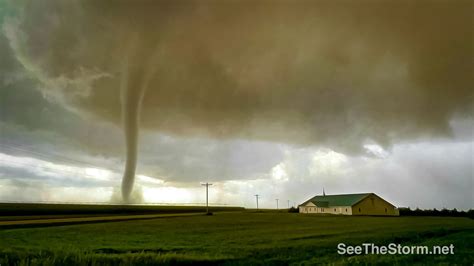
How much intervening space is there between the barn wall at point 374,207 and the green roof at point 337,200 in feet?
4.81

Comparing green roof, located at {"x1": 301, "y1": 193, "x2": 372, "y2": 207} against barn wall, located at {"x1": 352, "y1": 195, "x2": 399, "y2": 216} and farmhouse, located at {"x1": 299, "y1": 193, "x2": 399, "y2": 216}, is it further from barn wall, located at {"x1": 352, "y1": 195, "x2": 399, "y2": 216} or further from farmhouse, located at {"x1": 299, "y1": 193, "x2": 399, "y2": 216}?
barn wall, located at {"x1": 352, "y1": 195, "x2": 399, "y2": 216}

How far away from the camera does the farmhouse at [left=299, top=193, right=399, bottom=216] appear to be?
95.1 metres

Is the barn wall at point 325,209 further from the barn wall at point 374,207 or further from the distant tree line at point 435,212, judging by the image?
the distant tree line at point 435,212

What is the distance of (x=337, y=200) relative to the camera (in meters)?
105

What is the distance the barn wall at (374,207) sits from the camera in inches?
3740

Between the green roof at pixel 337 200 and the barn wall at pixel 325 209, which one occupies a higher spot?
the green roof at pixel 337 200

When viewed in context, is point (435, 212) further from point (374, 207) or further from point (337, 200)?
point (337, 200)

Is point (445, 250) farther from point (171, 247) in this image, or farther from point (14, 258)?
point (14, 258)

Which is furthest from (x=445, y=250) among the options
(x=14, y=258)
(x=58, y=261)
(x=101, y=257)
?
(x=14, y=258)

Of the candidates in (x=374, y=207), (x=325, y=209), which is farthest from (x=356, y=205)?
(x=325, y=209)

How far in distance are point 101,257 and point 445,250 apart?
748 inches

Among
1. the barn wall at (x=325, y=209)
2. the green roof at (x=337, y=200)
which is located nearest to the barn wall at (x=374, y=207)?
the green roof at (x=337, y=200)

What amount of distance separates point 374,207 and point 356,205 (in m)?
7.58

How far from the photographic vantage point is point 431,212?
92062 mm
